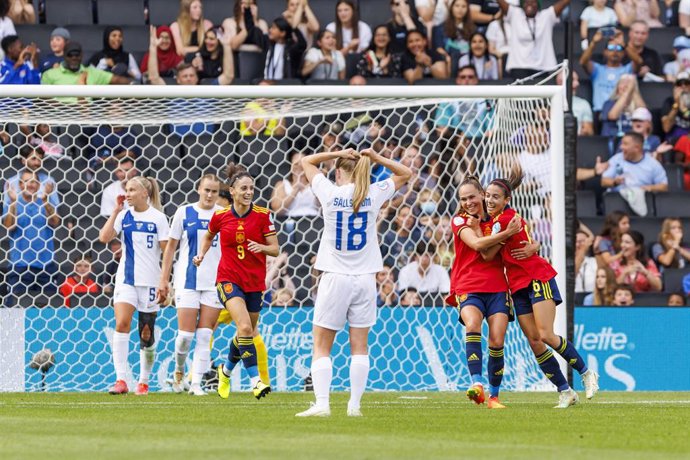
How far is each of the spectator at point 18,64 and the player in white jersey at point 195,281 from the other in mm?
5516

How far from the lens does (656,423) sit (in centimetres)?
916

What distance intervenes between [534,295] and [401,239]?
4.83 m

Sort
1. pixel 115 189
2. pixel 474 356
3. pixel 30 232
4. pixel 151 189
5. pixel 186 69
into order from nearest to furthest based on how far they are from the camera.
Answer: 1. pixel 474 356
2. pixel 151 189
3. pixel 30 232
4. pixel 115 189
5. pixel 186 69

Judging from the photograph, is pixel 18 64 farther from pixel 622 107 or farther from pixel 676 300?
pixel 676 300

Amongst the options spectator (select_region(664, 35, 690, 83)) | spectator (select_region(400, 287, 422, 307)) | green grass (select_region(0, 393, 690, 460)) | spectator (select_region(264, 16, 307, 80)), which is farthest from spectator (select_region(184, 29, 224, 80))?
green grass (select_region(0, 393, 690, 460))

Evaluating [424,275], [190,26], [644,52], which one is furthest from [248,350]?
[644,52]

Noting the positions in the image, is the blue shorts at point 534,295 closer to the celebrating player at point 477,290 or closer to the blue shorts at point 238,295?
the celebrating player at point 477,290

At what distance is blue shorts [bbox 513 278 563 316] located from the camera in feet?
34.5

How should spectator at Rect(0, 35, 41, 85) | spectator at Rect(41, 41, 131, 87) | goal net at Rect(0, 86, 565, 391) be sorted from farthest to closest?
spectator at Rect(41, 41, 131, 87)
spectator at Rect(0, 35, 41, 85)
goal net at Rect(0, 86, 565, 391)

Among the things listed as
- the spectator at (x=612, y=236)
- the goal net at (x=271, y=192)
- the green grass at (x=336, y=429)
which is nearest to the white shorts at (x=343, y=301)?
the green grass at (x=336, y=429)

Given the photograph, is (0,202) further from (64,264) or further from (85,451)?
(85,451)

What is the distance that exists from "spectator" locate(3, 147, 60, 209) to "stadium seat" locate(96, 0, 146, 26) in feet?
19.1

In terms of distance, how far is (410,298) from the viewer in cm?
1496

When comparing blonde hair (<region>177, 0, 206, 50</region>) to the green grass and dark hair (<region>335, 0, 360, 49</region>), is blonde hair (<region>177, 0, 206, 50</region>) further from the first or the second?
the green grass
